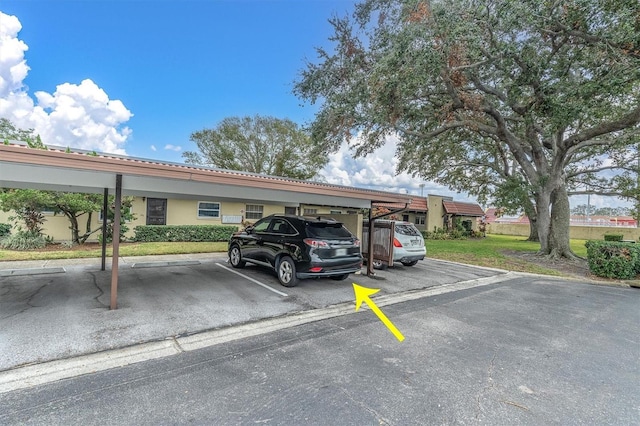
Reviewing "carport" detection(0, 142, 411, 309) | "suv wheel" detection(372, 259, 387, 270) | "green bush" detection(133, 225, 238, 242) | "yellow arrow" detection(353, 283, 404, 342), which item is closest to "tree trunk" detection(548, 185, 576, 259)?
"suv wheel" detection(372, 259, 387, 270)

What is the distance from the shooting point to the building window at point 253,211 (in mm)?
17844

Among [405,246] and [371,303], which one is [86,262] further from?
[405,246]

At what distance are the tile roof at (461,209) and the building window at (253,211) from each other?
17244mm

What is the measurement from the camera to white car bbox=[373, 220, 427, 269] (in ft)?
31.8

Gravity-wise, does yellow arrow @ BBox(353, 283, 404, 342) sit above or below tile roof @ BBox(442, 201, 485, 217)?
below

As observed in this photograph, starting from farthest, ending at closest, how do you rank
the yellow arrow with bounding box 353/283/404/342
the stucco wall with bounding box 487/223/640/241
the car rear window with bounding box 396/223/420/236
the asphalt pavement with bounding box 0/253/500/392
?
the stucco wall with bounding box 487/223/640/241 < the car rear window with bounding box 396/223/420/236 < the yellow arrow with bounding box 353/283/404/342 < the asphalt pavement with bounding box 0/253/500/392

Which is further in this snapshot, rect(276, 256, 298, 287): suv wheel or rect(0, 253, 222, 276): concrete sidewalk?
rect(0, 253, 222, 276): concrete sidewalk

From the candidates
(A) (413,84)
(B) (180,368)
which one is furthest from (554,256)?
(B) (180,368)

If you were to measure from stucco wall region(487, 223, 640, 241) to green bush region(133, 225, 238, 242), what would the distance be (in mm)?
33865

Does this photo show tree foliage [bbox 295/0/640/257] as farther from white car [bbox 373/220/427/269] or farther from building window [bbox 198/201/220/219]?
building window [bbox 198/201/220/219]

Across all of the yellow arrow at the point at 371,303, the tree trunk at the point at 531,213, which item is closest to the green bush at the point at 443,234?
the tree trunk at the point at 531,213

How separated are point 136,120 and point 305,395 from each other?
1755cm

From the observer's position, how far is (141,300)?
18.7 feet

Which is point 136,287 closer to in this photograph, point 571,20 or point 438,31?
point 438,31
